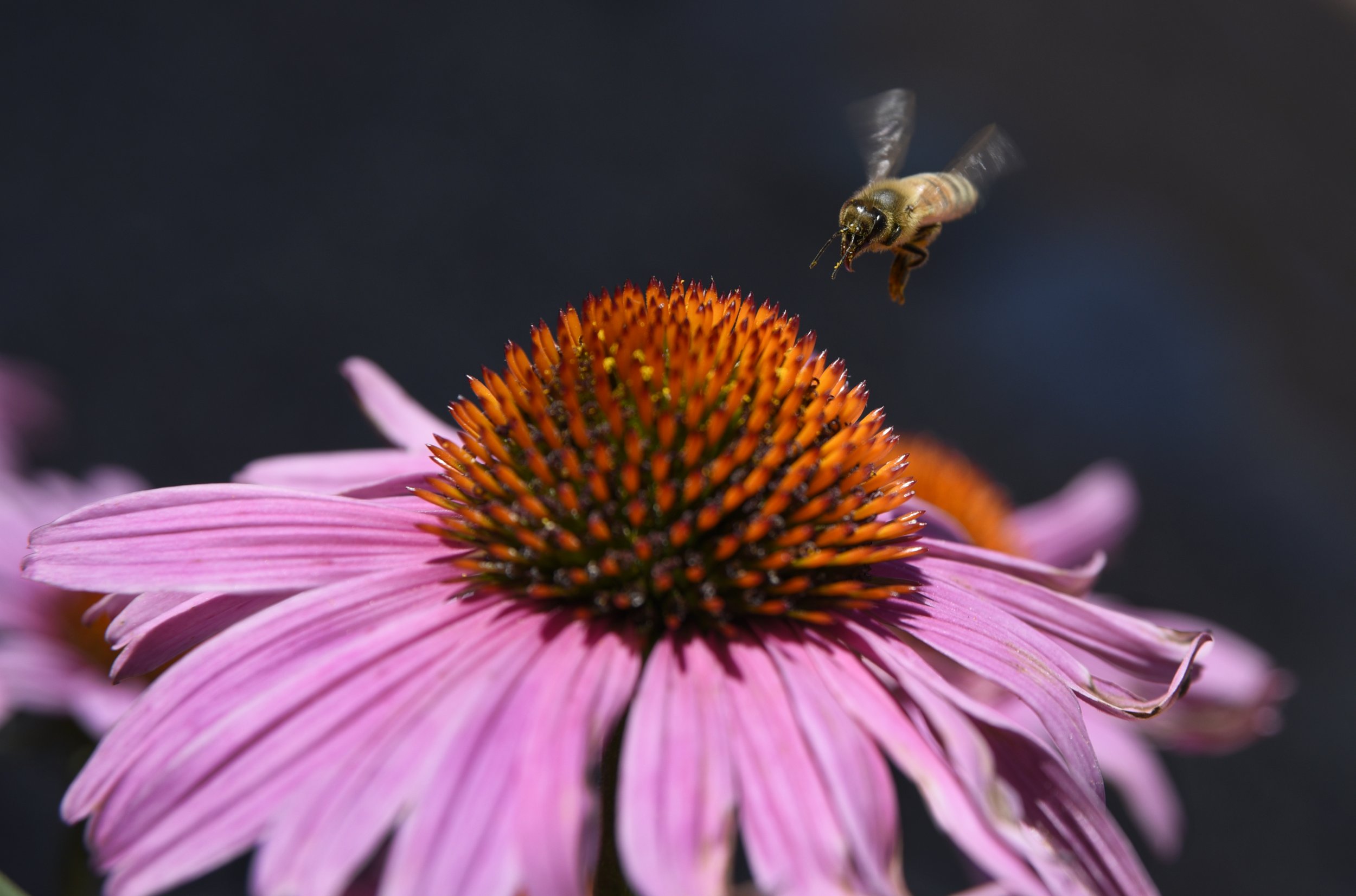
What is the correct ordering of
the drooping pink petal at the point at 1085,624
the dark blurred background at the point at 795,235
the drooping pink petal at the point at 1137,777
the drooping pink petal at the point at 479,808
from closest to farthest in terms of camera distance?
the drooping pink petal at the point at 479,808 < the drooping pink petal at the point at 1085,624 < the drooping pink petal at the point at 1137,777 < the dark blurred background at the point at 795,235

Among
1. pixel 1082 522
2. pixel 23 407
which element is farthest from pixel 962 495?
pixel 23 407

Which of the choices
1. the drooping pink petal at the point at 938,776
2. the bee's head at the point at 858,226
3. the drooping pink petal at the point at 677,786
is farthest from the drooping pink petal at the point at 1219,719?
the drooping pink petal at the point at 677,786

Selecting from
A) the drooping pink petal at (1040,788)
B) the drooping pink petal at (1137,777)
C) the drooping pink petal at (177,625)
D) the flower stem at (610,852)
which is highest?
the drooping pink petal at (177,625)

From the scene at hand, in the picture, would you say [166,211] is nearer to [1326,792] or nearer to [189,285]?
[189,285]

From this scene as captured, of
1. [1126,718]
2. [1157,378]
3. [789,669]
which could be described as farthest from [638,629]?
[1157,378]

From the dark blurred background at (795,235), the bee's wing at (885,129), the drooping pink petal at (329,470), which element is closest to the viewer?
the drooping pink petal at (329,470)

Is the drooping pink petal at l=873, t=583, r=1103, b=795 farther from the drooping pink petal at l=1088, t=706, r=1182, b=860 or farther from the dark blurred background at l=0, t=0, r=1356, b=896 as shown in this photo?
the dark blurred background at l=0, t=0, r=1356, b=896

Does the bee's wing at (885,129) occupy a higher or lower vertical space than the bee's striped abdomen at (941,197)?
higher

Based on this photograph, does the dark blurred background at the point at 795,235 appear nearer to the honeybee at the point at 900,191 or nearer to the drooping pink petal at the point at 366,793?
the honeybee at the point at 900,191
